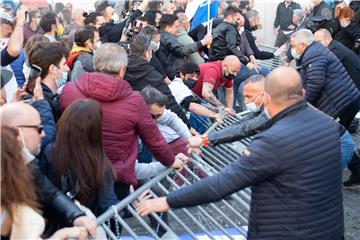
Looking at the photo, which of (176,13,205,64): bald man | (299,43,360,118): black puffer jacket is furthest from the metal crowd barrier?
(176,13,205,64): bald man

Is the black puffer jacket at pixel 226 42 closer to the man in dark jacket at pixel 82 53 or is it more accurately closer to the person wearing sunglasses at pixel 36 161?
the man in dark jacket at pixel 82 53

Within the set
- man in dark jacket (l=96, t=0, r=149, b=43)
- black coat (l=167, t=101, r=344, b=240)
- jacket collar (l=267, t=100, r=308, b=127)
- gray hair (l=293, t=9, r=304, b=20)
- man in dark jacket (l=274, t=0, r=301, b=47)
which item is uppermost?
jacket collar (l=267, t=100, r=308, b=127)

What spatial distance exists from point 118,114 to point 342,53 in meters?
4.68

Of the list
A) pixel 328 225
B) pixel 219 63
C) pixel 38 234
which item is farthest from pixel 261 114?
pixel 219 63

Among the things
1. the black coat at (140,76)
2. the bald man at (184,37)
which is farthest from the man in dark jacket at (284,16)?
the black coat at (140,76)

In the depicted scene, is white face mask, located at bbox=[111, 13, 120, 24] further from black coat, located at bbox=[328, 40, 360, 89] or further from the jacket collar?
the jacket collar

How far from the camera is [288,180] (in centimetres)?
316

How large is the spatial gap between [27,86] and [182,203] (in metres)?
1.58

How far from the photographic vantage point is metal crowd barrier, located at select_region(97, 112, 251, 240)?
3758 millimetres

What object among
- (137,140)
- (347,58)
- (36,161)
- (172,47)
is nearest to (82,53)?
(172,47)

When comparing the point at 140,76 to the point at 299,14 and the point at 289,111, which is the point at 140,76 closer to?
the point at 289,111

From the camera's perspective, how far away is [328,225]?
331cm

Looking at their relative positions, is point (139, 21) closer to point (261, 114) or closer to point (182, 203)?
point (261, 114)

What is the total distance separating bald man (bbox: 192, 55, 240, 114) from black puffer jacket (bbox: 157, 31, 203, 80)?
42cm
